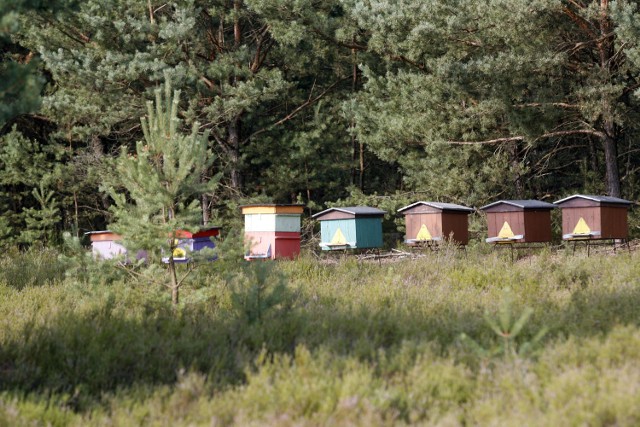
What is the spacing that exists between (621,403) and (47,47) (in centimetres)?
2189

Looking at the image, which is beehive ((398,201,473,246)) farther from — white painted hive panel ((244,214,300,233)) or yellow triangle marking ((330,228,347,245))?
white painted hive panel ((244,214,300,233))

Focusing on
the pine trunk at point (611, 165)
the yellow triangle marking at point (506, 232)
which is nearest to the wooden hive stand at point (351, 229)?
the yellow triangle marking at point (506, 232)

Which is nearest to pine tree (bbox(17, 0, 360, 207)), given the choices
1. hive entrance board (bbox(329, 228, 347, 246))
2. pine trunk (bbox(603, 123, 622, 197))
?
hive entrance board (bbox(329, 228, 347, 246))

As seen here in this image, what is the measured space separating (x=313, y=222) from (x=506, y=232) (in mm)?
10248

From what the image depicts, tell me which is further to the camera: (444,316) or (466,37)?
(466,37)

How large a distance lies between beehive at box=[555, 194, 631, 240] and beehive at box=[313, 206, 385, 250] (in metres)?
4.00

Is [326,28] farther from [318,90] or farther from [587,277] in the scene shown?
[587,277]

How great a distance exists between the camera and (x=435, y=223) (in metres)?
16.0

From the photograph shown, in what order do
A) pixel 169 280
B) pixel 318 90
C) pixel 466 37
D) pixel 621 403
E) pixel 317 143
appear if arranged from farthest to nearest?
pixel 318 90 → pixel 317 143 → pixel 466 37 → pixel 169 280 → pixel 621 403

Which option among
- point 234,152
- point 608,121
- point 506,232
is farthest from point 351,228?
point 234,152

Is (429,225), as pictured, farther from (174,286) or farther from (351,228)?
(174,286)

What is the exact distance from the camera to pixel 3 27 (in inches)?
259

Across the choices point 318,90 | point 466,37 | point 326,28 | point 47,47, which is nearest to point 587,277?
point 466,37

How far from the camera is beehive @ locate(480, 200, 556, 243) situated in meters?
15.4
